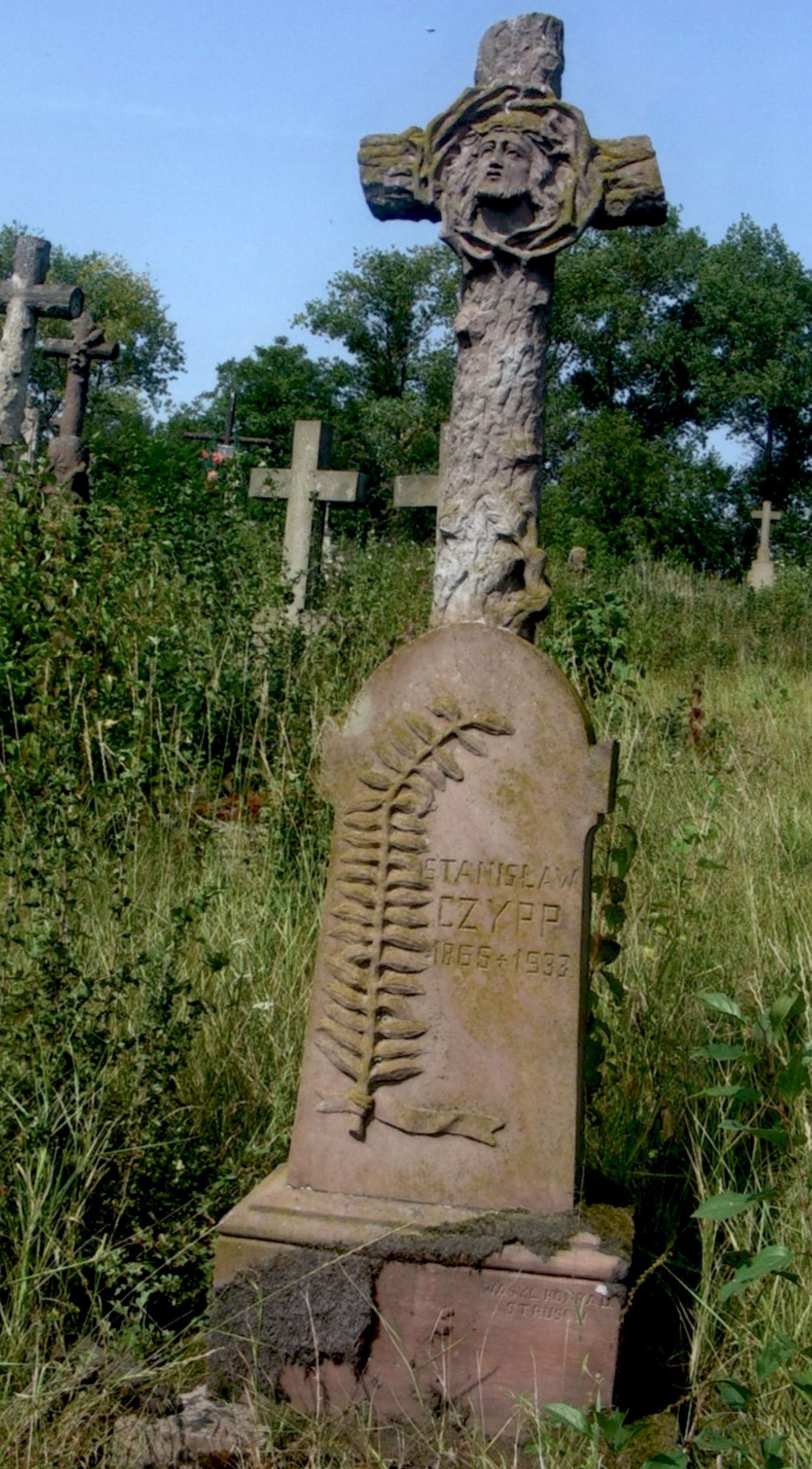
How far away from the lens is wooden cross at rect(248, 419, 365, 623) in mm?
9594

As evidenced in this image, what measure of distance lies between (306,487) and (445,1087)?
7151 millimetres

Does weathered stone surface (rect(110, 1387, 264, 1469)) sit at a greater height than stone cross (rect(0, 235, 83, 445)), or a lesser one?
lesser

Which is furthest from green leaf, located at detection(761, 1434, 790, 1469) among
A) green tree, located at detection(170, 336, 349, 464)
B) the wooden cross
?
green tree, located at detection(170, 336, 349, 464)

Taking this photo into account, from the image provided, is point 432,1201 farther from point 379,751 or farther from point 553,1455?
point 379,751

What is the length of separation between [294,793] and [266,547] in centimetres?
313

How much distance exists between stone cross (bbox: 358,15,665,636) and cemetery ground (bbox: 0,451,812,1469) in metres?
0.76

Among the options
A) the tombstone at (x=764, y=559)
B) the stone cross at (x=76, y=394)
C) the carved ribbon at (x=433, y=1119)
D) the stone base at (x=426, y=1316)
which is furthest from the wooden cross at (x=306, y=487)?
the tombstone at (x=764, y=559)

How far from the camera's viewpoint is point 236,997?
410 centimetres

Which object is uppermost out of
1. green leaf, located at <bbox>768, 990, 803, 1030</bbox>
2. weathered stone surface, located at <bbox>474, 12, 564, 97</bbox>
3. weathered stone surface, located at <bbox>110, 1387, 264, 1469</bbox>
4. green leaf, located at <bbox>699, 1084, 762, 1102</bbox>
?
weathered stone surface, located at <bbox>474, 12, 564, 97</bbox>

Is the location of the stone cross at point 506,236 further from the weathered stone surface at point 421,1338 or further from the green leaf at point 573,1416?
the green leaf at point 573,1416

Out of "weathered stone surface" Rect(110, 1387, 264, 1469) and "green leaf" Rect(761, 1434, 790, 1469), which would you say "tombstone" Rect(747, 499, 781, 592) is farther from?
"green leaf" Rect(761, 1434, 790, 1469)

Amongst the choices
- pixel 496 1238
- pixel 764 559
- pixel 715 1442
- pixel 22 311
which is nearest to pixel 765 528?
pixel 764 559

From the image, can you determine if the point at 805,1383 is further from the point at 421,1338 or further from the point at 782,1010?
the point at 421,1338

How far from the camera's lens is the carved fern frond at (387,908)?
304cm
